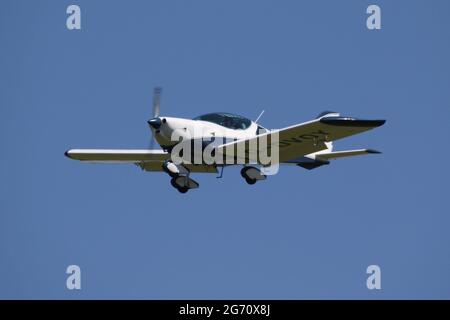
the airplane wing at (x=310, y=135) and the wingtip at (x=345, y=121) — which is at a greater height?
the wingtip at (x=345, y=121)

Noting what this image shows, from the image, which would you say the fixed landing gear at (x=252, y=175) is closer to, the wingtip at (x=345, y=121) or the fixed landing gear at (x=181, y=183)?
the fixed landing gear at (x=181, y=183)

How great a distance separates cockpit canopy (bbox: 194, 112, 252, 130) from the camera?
37.4m

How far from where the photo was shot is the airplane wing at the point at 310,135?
114ft

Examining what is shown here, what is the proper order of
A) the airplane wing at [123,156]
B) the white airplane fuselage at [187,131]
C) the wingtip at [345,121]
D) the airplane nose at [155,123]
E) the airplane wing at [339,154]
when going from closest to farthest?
the wingtip at [345,121], the airplane nose at [155,123], the white airplane fuselage at [187,131], the airplane wing at [339,154], the airplane wing at [123,156]

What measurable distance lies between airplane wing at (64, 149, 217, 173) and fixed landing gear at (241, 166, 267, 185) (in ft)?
9.79

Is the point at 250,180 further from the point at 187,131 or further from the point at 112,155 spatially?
the point at 112,155

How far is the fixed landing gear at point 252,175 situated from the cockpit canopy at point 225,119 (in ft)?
4.22

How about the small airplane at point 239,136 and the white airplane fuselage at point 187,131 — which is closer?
the small airplane at point 239,136

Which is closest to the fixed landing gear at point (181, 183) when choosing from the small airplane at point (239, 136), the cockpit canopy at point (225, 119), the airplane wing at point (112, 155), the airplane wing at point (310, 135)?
the small airplane at point (239, 136)

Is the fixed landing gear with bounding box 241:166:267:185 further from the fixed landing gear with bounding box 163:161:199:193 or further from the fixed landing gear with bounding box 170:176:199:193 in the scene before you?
the fixed landing gear with bounding box 170:176:199:193
